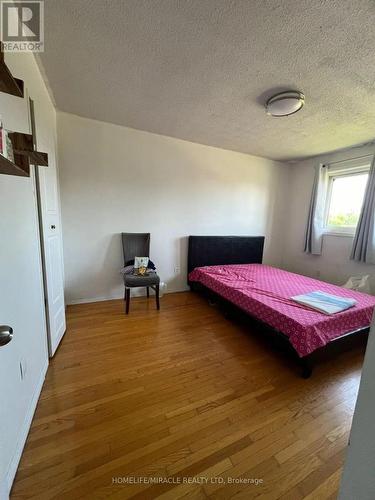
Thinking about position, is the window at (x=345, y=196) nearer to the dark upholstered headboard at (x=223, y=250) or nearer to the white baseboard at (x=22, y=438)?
the dark upholstered headboard at (x=223, y=250)

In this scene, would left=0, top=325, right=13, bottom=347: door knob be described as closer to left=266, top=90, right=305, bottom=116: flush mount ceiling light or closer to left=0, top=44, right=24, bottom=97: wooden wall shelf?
left=0, top=44, right=24, bottom=97: wooden wall shelf

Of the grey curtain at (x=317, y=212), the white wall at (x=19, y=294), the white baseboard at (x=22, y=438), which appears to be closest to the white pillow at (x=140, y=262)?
the white wall at (x=19, y=294)

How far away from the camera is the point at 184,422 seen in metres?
1.29

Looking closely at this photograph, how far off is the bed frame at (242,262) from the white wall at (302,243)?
0.76 metres

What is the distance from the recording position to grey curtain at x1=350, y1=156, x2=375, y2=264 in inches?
115

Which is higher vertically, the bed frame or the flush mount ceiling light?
the flush mount ceiling light

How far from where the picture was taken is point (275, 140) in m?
3.03


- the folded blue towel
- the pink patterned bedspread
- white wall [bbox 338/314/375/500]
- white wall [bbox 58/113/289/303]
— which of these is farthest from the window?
white wall [bbox 338/314/375/500]

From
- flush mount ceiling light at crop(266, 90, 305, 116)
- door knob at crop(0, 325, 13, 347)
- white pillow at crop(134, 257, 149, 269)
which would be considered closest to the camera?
door knob at crop(0, 325, 13, 347)

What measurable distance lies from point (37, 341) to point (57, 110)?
261 cm

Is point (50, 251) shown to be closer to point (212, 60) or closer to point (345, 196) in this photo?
point (212, 60)

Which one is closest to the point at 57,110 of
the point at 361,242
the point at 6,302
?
the point at 6,302

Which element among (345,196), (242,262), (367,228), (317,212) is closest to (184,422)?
(242,262)

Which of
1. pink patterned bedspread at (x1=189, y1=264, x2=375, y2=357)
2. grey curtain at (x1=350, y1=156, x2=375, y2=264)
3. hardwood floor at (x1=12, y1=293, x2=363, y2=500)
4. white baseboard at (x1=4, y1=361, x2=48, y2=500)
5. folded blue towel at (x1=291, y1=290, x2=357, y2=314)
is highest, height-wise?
grey curtain at (x1=350, y1=156, x2=375, y2=264)
